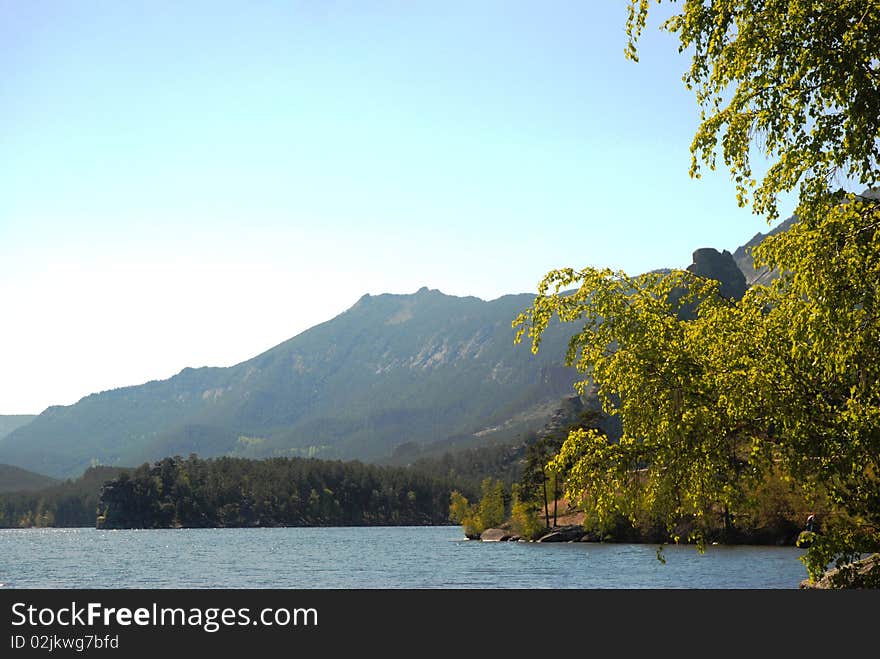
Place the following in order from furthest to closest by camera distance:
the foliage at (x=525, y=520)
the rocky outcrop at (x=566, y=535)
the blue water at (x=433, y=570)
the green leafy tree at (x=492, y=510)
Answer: the green leafy tree at (x=492, y=510)
the foliage at (x=525, y=520)
the rocky outcrop at (x=566, y=535)
the blue water at (x=433, y=570)

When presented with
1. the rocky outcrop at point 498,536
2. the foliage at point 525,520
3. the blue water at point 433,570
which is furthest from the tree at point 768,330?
the rocky outcrop at point 498,536

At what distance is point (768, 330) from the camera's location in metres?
16.5

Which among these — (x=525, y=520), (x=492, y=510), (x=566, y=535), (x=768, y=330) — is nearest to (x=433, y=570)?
(x=566, y=535)

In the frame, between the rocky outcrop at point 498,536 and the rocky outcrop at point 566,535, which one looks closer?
the rocky outcrop at point 566,535

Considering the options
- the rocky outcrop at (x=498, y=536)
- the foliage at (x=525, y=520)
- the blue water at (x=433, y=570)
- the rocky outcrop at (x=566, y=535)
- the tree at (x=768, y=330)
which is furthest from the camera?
the rocky outcrop at (x=498, y=536)

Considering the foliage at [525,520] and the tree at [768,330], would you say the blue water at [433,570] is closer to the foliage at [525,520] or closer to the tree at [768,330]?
the foliage at [525,520]

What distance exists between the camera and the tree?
1479 cm

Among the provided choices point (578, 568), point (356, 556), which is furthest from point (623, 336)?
point (356, 556)

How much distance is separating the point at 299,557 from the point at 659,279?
104 metres

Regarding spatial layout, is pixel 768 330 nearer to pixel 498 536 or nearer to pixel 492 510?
pixel 498 536

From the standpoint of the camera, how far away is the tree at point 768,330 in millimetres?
14789

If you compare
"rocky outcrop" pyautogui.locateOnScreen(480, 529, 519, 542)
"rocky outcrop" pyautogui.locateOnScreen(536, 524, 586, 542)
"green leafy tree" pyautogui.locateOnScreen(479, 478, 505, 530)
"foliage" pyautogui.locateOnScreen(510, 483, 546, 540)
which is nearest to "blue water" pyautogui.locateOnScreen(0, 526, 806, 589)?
"rocky outcrop" pyautogui.locateOnScreen(536, 524, 586, 542)

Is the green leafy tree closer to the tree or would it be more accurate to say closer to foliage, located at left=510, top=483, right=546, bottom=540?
foliage, located at left=510, top=483, right=546, bottom=540
